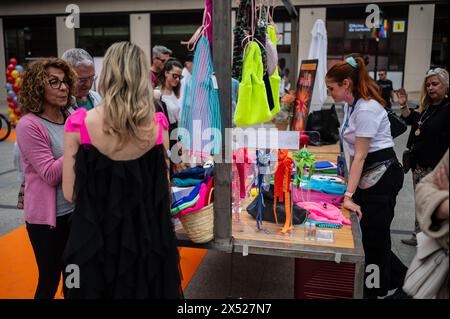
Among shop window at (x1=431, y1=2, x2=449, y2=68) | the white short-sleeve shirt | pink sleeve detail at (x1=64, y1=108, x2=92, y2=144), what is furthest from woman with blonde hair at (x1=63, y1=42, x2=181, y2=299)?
shop window at (x1=431, y1=2, x2=449, y2=68)

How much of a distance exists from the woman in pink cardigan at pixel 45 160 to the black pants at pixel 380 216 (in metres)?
1.87

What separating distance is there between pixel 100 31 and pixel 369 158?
20097mm

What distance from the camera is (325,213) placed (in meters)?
2.65

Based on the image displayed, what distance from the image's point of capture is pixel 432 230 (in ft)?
4.67

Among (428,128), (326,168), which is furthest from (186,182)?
(428,128)

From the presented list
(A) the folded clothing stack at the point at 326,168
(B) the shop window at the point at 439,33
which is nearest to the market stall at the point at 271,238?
(A) the folded clothing stack at the point at 326,168

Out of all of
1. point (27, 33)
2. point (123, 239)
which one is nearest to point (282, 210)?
point (123, 239)

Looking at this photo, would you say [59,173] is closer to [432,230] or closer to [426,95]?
[432,230]

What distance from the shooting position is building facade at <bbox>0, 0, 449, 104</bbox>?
1705 centimetres

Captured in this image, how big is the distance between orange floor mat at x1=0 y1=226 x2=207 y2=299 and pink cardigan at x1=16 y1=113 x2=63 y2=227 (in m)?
1.26

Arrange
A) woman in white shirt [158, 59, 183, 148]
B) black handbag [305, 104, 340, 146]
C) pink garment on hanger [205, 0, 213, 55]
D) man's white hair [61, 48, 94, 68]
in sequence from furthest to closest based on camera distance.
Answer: black handbag [305, 104, 340, 146], woman in white shirt [158, 59, 183, 148], man's white hair [61, 48, 94, 68], pink garment on hanger [205, 0, 213, 55]

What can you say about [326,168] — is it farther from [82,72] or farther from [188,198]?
[82,72]

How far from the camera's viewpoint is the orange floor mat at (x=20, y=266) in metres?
3.24

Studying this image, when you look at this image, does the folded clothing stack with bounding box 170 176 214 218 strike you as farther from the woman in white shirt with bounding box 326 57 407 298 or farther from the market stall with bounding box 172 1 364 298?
the woman in white shirt with bounding box 326 57 407 298
